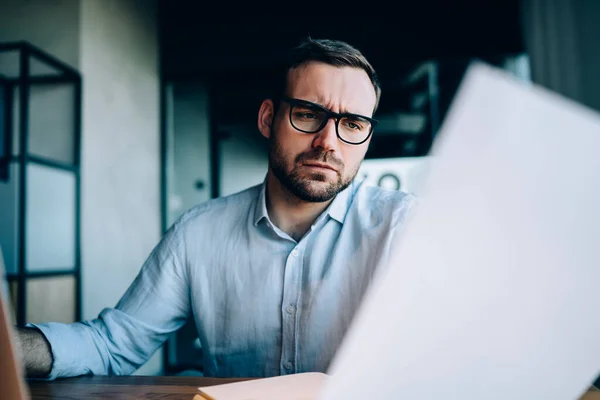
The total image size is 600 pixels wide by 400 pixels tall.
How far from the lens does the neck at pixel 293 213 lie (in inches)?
49.0

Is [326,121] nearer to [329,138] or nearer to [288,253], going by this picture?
[329,138]

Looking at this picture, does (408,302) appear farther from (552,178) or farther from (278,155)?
(278,155)

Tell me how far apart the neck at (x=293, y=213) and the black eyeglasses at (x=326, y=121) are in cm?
18

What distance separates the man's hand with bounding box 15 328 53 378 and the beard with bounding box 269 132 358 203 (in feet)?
2.08

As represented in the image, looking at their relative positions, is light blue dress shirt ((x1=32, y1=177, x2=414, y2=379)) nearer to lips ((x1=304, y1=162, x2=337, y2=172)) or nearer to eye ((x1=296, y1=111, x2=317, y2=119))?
lips ((x1=304, y1=162, x2=337, y2=172))

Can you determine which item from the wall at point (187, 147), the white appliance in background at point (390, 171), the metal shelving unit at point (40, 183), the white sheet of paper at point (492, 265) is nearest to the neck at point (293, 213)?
the white sheet of paper at point (492, 265)

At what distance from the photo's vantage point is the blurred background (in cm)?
225

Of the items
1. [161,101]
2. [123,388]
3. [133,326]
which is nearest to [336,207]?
[133,326]

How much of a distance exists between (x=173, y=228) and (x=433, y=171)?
107 centimetres

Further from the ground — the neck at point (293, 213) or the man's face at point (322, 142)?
the man's face at point (322, 142)

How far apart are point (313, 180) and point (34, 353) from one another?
0.68 m

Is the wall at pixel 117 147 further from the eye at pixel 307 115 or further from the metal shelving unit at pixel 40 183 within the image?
the eye at pixel 307 115

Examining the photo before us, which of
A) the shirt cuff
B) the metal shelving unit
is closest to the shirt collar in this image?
the shirt cuff

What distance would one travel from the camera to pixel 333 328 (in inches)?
41.9
